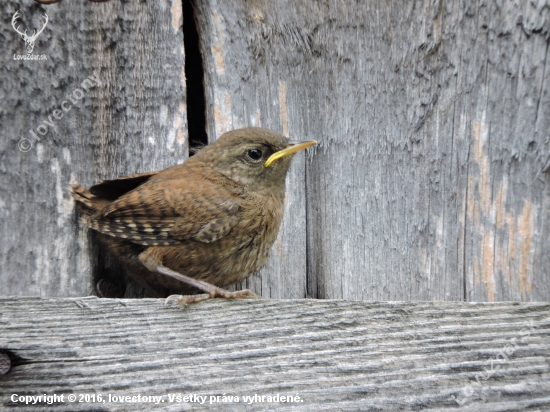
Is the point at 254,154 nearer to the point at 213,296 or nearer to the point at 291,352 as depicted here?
the point at 213,296

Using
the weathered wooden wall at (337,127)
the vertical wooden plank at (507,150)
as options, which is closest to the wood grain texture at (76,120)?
the weathered wooden wall at (337,127)

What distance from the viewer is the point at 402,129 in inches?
96.3

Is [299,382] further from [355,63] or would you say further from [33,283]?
[355,63]

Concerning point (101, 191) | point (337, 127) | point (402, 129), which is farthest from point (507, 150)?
point (101, 191)

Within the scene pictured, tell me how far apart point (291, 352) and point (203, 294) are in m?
0.35

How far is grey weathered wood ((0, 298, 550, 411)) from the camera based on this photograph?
199 cm

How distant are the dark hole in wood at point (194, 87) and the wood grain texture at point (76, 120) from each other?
232 mm

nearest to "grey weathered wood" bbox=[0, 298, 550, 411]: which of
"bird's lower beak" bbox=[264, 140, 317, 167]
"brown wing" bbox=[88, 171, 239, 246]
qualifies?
"brown wing" bbox=[88, 171, 239, 246]

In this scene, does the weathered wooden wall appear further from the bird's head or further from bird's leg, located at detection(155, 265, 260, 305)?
bird's leg, located at detection(155, 265, 260, 305)

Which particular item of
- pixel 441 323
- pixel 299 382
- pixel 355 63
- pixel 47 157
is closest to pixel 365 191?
pixel 355 63

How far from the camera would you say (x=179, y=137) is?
2.64 m

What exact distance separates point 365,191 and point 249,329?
811mm

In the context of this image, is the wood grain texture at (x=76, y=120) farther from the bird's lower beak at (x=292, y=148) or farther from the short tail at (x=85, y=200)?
the bird's lower beak at (x=292, y=148)

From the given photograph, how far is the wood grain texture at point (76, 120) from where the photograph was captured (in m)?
2.39
